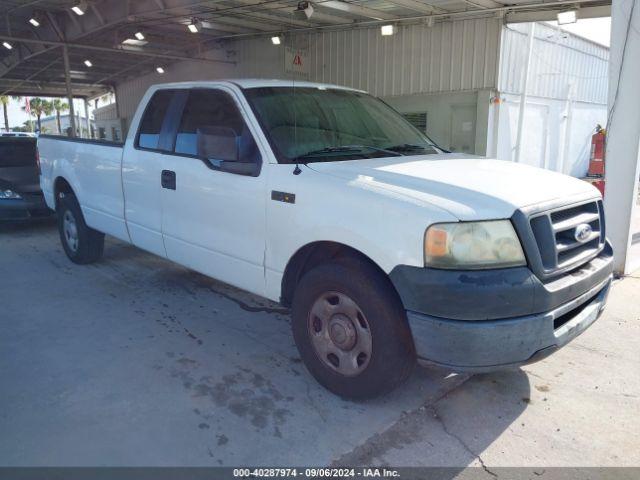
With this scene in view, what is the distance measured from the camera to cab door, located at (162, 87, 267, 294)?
3.56 metres

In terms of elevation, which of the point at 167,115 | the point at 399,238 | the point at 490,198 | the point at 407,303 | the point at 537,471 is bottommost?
the point at 537,471

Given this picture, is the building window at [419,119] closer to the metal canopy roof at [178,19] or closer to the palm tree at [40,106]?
the metal canopy roof at [178,19]

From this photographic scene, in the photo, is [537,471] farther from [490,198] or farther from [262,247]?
[262,247]

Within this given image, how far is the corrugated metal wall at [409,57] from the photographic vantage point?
9.91 meters

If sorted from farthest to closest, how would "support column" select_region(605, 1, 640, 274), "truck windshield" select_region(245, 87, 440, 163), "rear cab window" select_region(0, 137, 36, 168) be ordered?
"rear cab window" select_region(0, 137, 36, 168) → "support column" select_region(605, 1, 640, 274) → "truck windshield" select_region(245, 87, 440, 163)

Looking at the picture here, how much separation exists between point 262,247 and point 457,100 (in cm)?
807

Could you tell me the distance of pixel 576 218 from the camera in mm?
3121

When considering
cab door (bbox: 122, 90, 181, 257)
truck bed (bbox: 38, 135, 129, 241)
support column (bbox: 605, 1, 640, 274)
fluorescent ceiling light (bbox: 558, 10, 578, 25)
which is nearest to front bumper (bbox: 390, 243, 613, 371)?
cab door (bbox: 122, 90, 181, 257)

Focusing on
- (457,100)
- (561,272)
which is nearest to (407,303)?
(561,272)

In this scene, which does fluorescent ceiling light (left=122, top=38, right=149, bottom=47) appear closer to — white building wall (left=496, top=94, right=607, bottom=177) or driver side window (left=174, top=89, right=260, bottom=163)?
white building wall (left=496, top=94, right=607, bottom=177)

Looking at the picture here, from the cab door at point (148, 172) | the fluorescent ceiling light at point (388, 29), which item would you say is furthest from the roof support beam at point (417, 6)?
the cab door at point (148, 172)

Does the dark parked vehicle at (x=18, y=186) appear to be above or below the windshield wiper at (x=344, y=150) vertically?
below

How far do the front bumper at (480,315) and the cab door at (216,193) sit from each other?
1276mm

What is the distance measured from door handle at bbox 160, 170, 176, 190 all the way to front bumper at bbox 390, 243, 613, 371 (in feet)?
7.39
